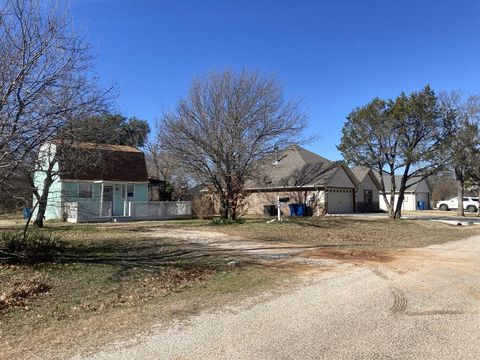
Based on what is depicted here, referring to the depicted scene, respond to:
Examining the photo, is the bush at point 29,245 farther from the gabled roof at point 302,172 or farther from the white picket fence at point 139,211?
the gabled roof at point 302,172

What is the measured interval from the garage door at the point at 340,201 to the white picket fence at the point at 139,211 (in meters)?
10.8

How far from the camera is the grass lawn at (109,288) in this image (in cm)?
Result: 516

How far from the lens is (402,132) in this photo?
2620 centimetres

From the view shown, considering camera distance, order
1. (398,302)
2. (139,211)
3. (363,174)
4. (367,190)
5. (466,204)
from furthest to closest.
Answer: (466,204), (367,190), (363,174), (139,211), (398,302)

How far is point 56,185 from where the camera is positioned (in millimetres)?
27078

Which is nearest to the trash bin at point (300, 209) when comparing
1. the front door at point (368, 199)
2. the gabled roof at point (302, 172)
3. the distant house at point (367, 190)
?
the gabled roof at point (302, 172)

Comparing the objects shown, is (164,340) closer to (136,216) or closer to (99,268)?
(99,268)

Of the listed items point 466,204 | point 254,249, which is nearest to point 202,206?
point 254,249

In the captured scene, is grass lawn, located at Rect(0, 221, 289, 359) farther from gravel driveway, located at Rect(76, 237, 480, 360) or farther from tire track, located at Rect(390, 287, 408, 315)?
tire track, located at Rect(390, 287, 408, 315)

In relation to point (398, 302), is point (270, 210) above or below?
above

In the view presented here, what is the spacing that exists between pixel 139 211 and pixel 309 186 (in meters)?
12.9

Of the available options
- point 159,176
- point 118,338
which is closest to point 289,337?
point 118,338

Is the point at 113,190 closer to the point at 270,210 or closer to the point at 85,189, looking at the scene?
the point at 85,189

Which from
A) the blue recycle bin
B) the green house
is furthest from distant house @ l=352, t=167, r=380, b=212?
the green house
